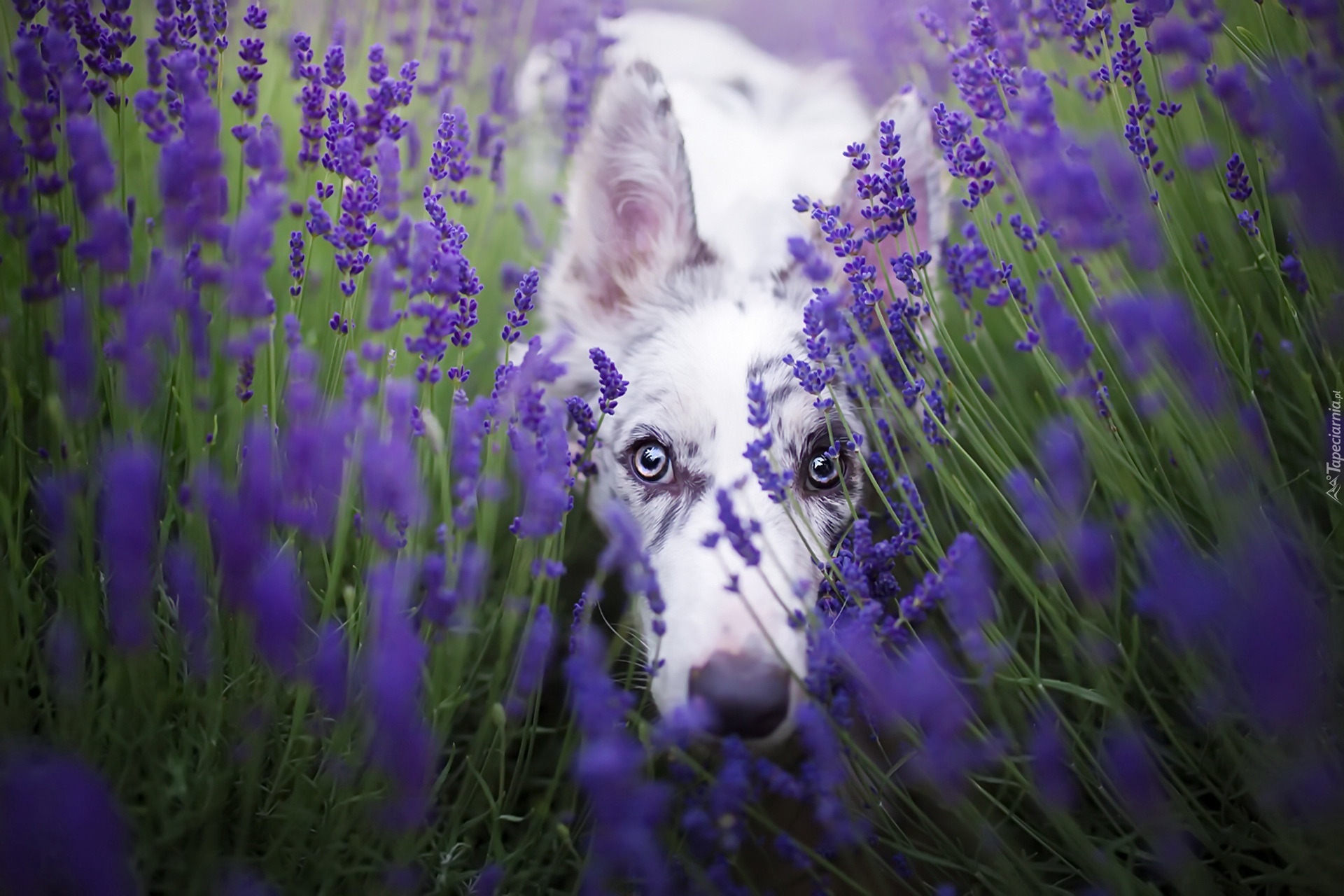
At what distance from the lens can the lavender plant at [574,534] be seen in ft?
2.57

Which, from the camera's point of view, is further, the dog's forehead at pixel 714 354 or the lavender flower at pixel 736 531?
the dog's forehead at pixel 714 354

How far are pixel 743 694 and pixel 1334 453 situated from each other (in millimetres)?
901

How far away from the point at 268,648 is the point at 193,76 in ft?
2.58

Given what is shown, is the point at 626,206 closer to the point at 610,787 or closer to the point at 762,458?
the point at 762,458

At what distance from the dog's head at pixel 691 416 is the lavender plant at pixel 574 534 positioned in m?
0.10

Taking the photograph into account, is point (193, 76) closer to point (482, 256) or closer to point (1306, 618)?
point (482, 256)

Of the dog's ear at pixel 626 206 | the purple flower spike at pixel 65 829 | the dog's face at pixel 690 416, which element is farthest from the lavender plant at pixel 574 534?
the dog's ear at pixel 626 206

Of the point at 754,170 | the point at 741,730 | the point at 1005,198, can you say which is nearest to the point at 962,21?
the point at 1005,198

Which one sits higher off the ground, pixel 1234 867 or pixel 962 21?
pixel 962 21

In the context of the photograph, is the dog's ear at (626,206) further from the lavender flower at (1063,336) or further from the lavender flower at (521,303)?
the lavender flower at (1063,336)

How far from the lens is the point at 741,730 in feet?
3.82

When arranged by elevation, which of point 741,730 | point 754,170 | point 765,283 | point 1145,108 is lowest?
point 741,730

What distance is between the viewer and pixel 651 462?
5.84ft

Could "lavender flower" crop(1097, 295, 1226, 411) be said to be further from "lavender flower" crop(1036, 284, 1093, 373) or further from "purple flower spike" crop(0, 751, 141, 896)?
"purple flower spike" crop(0, 751, 141, 896)
